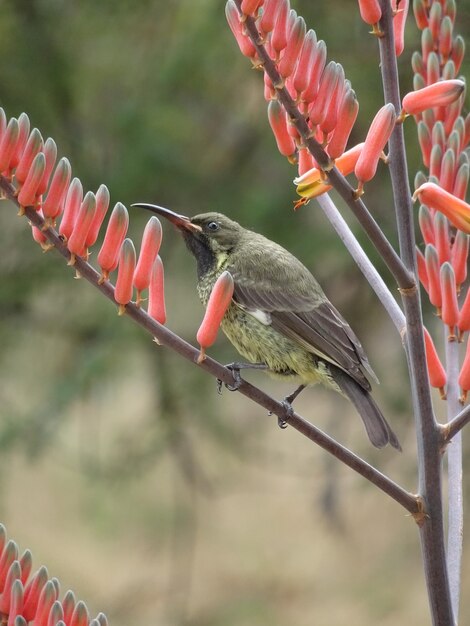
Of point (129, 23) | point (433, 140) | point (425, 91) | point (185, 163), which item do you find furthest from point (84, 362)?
point (425, 91)

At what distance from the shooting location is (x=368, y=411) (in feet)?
7.70

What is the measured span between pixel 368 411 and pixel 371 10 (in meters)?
1.05

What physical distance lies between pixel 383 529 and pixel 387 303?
5.44m

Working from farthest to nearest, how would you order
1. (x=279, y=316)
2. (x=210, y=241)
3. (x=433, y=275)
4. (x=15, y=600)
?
(x=210, y=241) < (x=279, y=316) < (x=433, y=275) < (x=15, y=600)

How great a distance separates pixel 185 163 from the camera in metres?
4.71

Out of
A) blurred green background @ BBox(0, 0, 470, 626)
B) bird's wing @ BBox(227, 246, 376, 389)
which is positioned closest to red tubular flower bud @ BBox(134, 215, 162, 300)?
bird's wing @ BBox(227, 246, 376, 389)

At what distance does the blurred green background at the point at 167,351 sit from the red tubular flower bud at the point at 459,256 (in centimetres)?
226

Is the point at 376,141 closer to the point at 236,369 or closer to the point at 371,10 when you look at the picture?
the point at 371,10

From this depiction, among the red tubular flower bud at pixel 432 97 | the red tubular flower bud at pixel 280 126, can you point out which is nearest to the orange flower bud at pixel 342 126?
the red tubular flower bud at pixel 432 97

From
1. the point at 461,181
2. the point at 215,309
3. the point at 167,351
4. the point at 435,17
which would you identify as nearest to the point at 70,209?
the point at 215,309

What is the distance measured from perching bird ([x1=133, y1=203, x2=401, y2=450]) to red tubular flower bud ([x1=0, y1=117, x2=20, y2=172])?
3.12ft

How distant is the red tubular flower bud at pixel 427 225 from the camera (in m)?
2.00

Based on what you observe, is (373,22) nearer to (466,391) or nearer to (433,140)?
(433,140)

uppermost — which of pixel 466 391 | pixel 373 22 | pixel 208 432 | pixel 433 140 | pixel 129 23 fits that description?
pixel 129 23
